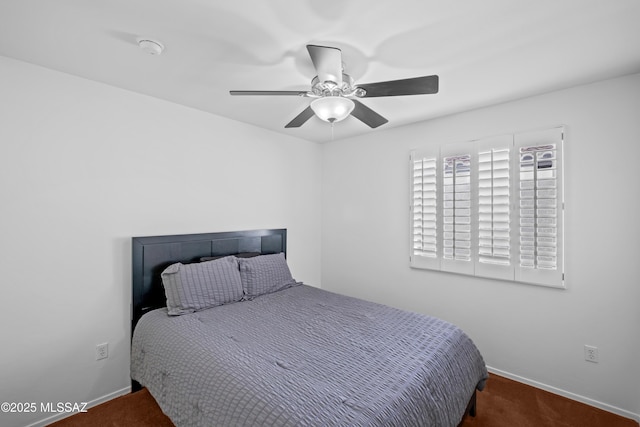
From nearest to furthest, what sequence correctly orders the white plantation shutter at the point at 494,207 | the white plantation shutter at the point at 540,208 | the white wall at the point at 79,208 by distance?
the white wall at the point at 79,208 < the white plantation shutter at the point at 540,208 < the white plantation shutter at the point at 494,207

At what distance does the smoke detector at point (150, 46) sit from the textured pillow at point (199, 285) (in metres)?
1.59

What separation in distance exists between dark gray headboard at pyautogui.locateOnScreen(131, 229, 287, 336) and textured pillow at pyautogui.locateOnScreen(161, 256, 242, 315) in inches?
6.8

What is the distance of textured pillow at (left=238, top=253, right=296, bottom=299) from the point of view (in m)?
2.79

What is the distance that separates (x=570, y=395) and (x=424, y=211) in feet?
6.30

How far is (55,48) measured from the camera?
185 cm

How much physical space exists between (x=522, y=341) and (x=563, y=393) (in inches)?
17.3

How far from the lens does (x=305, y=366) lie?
1603mm

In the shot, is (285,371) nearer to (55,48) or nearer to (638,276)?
(55,48)

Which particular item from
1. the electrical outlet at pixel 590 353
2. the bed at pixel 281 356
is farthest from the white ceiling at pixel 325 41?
the electrical outlet at pixel 590 353

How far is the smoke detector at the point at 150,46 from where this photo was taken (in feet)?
5.71

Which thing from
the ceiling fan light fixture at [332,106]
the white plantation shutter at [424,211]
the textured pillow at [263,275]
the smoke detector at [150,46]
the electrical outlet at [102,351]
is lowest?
the electrical outlet at [102,351]

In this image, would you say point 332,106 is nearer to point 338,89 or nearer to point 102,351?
point 338,89

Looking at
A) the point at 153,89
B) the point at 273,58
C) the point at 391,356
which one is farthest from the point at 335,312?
the point at 153,89

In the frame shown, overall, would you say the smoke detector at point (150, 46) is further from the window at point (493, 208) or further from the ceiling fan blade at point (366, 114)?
the window at point (493, 208)
